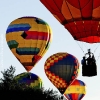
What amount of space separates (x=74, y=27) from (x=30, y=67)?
17.8 meters

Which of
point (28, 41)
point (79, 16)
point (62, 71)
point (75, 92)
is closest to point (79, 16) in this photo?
point (79, 16)

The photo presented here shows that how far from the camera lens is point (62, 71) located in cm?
6331

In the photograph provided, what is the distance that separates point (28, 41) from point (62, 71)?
4.96 metres

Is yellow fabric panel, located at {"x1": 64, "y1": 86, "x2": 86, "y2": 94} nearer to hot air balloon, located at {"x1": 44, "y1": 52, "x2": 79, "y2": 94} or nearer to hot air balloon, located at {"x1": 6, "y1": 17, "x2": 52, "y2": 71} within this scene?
hot air balloon, located at {"x1": 44, "y1": 52, "x2": 79, "y2": 94}

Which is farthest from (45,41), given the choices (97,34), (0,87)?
(97,34)

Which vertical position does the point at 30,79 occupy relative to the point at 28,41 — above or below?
below

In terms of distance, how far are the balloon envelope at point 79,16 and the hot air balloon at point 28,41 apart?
47.6ft

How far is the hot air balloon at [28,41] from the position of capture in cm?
6066

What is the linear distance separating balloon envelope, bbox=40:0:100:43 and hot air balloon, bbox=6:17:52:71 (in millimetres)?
14507

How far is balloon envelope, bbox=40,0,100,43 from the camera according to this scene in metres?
43.7

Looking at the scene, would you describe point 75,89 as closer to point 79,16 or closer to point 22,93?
point 22,93

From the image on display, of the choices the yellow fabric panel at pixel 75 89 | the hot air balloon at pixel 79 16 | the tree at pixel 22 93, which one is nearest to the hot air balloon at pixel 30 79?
the yellow fabric panel at pixel 75 89

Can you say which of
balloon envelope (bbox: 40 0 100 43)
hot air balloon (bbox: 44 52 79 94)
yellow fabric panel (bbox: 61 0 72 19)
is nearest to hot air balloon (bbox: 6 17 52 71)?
hot air balloon (bbox: 44 52 79 94)

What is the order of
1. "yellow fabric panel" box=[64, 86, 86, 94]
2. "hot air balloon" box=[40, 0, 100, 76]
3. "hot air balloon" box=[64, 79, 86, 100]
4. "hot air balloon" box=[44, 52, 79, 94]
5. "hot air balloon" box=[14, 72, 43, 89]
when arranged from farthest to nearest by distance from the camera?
"yellow fabric panel" box=[64, 86, 86, 94], "hot air balloon" box=[64, 79, 86, 100], "hot air balloon" box=[14, 72, 43, 89], "hot air balloon" box=[44, 52, 79, 94], "hot air balloon" box=[40, 0, 100, 76]
